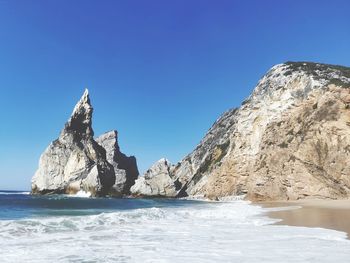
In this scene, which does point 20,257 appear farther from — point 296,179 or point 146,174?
point 146,174

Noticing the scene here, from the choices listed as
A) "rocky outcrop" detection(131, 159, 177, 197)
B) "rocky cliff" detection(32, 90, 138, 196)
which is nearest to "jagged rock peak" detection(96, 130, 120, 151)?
"rocky cliff" detection(32, 90, 138, 196)

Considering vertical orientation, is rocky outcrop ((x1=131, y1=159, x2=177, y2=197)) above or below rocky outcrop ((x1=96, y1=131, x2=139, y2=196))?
below

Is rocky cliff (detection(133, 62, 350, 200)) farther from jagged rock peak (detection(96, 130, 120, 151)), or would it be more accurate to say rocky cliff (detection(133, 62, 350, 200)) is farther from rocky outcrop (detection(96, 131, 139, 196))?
jagged rock peak (detection(96, 130, 120, 151))

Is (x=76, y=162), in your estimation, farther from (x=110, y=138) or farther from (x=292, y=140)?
(x=292, y=140)

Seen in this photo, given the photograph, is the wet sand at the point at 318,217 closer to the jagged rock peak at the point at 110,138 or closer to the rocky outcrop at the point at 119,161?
the rocky outcrop at the point at 119,161

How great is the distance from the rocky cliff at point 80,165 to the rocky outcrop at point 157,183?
6.64 m

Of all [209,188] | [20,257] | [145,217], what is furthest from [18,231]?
[209,188]

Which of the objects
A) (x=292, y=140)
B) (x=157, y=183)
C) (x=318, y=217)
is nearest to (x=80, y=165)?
(x=157, y=183)

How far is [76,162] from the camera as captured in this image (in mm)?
87688

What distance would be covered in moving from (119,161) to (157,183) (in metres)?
22.0

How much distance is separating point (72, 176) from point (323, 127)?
58018 millimetres

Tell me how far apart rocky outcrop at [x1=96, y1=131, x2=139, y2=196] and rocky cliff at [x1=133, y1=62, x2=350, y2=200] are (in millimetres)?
16252

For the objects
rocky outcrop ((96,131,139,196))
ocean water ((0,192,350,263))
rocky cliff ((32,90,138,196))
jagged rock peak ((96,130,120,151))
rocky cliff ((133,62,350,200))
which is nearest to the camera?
ocean water ((0,192,350,263))

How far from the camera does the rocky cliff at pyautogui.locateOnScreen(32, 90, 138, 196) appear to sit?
84.1 m
